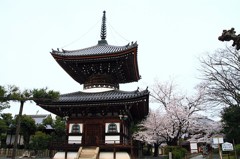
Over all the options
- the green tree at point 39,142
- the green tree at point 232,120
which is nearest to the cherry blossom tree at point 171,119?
the green tree at point 232,120

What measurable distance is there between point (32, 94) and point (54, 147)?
216 inches

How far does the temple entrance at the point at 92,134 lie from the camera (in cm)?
1830

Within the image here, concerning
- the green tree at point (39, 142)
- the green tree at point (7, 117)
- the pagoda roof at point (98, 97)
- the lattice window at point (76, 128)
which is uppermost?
the pagoda roof at point (98, 97)

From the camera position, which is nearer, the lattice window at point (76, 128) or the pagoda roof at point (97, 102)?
the pagoda roof at point (97, 102)

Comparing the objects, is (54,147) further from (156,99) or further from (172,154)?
(156,99)

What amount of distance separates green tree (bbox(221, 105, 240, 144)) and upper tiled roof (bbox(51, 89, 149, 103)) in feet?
40.3

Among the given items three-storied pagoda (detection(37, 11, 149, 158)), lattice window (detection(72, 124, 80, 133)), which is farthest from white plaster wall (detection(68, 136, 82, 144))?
lattice window (detection(72, 124, 80, 133))

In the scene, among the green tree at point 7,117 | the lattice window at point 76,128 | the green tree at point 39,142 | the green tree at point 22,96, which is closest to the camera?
the green tree at point 22,96

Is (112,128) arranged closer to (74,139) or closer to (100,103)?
(100,103)

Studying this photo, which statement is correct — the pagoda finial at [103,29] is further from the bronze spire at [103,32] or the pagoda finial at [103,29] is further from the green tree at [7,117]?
the green tree at [7,117]

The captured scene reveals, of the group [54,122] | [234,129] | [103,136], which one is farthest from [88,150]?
[54,122]

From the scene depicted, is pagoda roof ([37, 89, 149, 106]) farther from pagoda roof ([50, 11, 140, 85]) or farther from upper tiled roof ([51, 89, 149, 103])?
pagoda roof ([50, 11, 140, 85])

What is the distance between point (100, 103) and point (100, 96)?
947mm

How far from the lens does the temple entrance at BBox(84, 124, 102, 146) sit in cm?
1830
